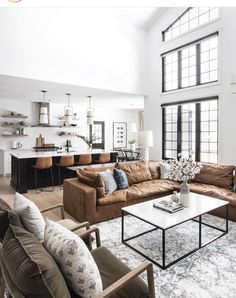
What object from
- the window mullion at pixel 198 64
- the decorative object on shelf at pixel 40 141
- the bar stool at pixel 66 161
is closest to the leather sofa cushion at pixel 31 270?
the bar stool at pixel 66 161

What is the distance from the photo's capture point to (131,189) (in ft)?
12.8

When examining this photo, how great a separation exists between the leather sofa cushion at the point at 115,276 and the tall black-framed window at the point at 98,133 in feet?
26.2

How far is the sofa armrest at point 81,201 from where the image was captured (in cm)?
330

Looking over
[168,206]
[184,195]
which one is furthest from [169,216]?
[184,195]

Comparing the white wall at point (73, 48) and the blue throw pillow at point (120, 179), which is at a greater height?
the white wall at point (73, 48)

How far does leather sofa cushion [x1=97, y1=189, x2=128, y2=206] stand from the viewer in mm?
3402

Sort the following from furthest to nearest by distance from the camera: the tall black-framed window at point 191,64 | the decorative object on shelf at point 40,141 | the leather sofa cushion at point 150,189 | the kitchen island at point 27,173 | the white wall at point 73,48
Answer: the decorative object on shelf at point 40,141 → the kitchen island at point 27,173 → the tall black-framed window at point 191,64 → the white wall at point 73,48 → the leather sofa cushion at point 150,189

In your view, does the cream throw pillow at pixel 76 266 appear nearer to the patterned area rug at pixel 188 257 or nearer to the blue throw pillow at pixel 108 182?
the patterned area rug at pixel 188 257

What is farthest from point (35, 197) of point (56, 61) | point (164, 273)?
point (164, 273)

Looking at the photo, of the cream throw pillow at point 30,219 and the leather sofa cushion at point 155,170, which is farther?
the leather sofa cushion at point 155,170

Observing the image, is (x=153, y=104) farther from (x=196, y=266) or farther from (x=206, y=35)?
A: (x=196, y=266)

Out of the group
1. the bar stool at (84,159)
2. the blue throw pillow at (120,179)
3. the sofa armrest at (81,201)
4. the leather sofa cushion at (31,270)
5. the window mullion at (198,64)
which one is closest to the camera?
the leather sofa cushion at (31,270)

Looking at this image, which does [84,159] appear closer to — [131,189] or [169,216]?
[131,189]

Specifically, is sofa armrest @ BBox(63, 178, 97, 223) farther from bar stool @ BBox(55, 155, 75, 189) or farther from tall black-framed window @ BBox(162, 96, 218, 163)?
tall black-framed window @ BBox(162, 96, 218, 163)
